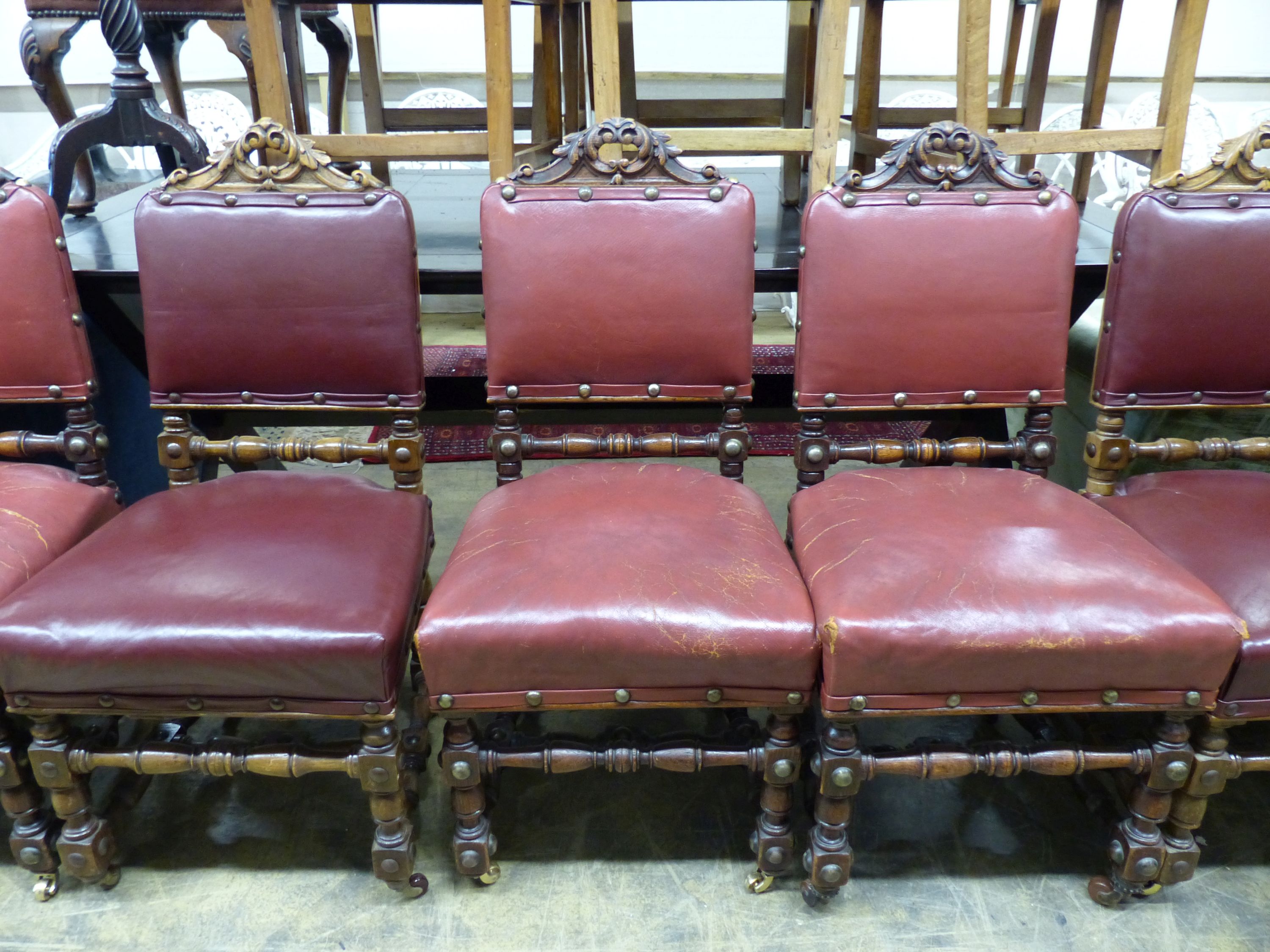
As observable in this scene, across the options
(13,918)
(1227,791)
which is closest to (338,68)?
(13,918)

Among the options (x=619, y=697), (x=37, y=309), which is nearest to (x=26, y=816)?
(x=37, y=309)

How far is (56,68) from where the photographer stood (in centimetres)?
239

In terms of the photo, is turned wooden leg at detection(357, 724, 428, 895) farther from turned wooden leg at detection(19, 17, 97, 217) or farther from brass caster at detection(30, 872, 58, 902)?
turned wooden leg at detection(19, 17, 97, 217)

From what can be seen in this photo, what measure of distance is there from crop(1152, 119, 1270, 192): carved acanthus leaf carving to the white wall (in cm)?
344

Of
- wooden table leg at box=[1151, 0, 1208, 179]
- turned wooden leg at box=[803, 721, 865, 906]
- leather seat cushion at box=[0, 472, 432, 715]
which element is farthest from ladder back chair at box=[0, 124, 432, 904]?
wooden table leg at box=[1151, 0, 1208, 179]

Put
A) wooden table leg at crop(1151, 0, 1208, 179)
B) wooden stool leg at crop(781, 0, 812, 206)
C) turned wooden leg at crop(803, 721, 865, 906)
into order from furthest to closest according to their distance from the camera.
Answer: wooden stool leg at crop(781, 0, 812, 206) < wooden table leg at crop(1151, 0, 1208, 179) < turned wooden leg at crop(803, 721, 865, 906)

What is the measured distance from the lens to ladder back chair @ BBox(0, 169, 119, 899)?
1.29m

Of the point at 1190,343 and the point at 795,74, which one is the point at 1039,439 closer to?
the point at 1190,343

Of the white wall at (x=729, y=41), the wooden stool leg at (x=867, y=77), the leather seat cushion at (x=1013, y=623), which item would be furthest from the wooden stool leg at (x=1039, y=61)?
the white wall at (x=729, y=41)

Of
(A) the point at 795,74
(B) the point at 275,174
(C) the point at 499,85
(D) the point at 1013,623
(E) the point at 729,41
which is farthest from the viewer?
(E) the point at 729,41

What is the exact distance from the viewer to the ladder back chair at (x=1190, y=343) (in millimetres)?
1371

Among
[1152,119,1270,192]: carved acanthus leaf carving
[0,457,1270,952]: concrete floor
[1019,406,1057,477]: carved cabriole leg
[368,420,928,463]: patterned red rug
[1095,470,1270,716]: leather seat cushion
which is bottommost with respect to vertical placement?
[368,420,928,463]: patterned red rug

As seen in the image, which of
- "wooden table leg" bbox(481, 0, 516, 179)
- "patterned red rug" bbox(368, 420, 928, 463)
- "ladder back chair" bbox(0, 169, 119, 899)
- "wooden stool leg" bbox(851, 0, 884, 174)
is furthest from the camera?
"patterned red rug" bbox(368, 420, 928, 463)

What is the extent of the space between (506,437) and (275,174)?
54 cm
